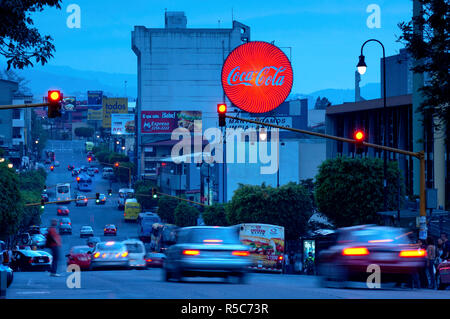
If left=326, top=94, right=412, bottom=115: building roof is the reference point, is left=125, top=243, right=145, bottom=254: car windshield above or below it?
below

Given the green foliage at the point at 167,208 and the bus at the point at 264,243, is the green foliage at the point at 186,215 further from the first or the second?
the bus at the point at 264,243

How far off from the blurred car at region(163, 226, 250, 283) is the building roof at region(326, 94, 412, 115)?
167 ft

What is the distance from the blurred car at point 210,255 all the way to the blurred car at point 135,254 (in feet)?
47.8

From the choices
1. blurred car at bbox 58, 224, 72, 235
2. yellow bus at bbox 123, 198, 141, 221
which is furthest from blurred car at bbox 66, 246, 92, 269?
yellow bus at bbox 123, 198, 141, 221

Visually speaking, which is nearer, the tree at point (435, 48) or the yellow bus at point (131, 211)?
the tree at point (435, 48)

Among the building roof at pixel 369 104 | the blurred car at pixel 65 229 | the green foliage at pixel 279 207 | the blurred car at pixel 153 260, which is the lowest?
the blurred car at pixel 65 229

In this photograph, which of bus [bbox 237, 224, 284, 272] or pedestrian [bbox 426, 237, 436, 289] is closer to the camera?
pedestrian [bbox 426, 237, 436, 289]

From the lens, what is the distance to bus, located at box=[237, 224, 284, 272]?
48.5 meters

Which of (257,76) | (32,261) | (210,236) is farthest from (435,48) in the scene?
(257,76)

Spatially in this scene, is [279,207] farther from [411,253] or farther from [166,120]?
[166,120]

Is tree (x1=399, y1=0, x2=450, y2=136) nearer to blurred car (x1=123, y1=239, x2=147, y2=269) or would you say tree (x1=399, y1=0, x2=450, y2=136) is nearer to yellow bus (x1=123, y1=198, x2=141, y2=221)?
blurred car (x1=123, y1=239, x2=147, y2=269)

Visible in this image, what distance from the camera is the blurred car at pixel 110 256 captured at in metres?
32.3

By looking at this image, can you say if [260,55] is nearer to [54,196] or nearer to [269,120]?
[269,120]

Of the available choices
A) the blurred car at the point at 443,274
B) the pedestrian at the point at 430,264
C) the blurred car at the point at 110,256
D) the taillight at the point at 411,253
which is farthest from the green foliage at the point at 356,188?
the taillight at the point at 411,253
